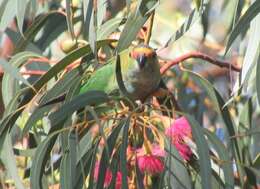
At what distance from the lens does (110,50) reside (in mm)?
2191

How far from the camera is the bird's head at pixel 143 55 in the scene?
209cm

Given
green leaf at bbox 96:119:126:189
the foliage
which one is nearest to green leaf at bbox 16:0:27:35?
the foliage

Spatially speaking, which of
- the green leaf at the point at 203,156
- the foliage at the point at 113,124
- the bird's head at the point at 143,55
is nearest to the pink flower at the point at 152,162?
the foliage at the point at 113,124

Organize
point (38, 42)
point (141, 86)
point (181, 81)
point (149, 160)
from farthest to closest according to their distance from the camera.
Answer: point (181, 81) → point (38, 42) → point (141, 86) → point (149, 160)

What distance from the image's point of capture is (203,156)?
163 cm

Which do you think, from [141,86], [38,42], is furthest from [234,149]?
[38,42]

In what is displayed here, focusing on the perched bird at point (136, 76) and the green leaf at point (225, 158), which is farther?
the perched bird at point (136, 76)

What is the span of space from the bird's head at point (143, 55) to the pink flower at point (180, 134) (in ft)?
1.08

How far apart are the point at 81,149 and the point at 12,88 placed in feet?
1.18

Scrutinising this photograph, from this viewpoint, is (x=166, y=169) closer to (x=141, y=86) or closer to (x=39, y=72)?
(x=141, y=86)

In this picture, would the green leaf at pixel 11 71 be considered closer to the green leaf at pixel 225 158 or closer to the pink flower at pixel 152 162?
the pink flower at pixel 152 162

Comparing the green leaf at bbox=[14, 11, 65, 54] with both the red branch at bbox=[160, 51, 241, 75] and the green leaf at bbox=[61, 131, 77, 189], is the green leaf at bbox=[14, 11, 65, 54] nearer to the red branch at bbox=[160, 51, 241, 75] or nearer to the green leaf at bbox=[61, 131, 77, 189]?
the red branch at bbox=[160, 51, 241, 75]

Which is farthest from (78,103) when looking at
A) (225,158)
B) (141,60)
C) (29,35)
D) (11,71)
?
(29,35)

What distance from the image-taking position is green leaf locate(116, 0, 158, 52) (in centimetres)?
190
